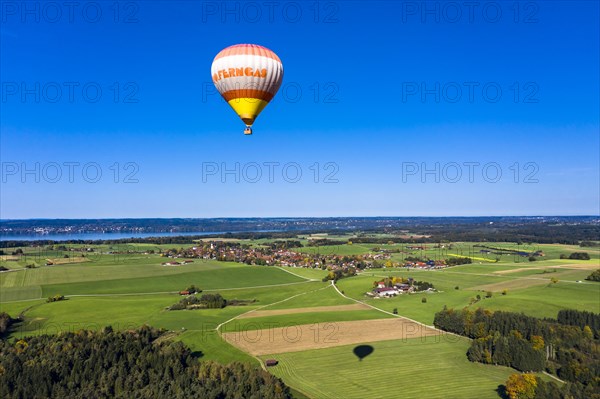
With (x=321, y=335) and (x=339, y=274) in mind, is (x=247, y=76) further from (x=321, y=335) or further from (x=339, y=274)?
(x=339, y=274)

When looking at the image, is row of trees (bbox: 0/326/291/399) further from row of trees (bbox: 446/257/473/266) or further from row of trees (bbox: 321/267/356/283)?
row of trees (bbox: 446/257/473/266)

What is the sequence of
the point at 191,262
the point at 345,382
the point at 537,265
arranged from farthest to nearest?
1. the point at 191,262
2. the point at 537,265
3. the point at 345,382

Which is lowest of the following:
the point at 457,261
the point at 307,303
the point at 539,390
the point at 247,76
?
the point at 307,303

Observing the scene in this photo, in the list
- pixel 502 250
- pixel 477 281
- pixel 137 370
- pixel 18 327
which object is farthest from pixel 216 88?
pixel 502 250

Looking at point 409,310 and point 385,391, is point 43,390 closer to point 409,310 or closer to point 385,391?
point 385,391

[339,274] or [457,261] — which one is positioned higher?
[457,261]

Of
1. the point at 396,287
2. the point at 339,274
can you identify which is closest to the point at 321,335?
the point at 396,287
